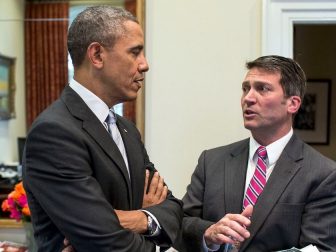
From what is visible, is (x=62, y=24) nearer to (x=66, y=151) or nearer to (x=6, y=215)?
(x=6, y=215)

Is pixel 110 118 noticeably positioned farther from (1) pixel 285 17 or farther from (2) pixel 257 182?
(1) pixel 285 17

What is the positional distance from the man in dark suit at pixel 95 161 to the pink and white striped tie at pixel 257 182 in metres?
0.35

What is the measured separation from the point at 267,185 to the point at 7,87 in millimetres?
1453

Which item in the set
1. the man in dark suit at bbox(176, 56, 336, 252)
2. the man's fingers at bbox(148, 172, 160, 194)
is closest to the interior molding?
the man in dark suit at bbox(176, 56, 336, 252)

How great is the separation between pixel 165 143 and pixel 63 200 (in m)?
1.16

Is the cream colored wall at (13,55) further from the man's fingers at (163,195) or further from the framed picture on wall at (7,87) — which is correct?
the man's fingers at (163,195)

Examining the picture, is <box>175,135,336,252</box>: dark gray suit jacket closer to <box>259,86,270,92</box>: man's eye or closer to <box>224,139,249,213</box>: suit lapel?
<box>224,139,249,213</box>: suit lapel

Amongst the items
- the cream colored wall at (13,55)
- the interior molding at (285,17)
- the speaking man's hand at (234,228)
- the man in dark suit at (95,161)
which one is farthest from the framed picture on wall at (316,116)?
the man in dark suit at (95,161)

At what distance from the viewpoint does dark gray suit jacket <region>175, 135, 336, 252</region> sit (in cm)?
154

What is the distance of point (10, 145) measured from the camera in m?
2.30

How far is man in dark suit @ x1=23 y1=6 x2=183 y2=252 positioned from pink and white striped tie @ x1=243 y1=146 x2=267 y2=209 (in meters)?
A: 0.35

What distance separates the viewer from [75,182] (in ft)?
3.67

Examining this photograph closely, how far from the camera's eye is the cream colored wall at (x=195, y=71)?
2.17 metres

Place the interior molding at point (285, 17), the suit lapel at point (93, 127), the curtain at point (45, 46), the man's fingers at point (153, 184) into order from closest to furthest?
the suit lapel at point (93, 127)
the man's fingers at point (153, 184)
the interior molding at point (285, 17)
the curtain at point (45, 46)
